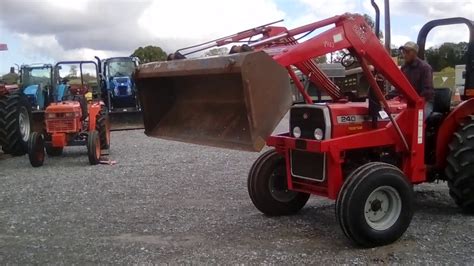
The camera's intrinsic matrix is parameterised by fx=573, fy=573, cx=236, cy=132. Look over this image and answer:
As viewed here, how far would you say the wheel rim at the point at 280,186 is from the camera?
6.38 meters

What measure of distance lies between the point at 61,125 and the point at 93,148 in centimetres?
124

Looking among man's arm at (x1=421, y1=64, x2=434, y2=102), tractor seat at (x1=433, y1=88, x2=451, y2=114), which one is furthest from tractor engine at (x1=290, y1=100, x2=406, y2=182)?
tractor seat at (x1=433, y1=88, x2=451, y2=114)

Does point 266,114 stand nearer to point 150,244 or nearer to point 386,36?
point 150,244

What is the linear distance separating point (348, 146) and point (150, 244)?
2086 mm

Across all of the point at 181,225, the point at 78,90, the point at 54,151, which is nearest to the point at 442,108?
the point at 181,225

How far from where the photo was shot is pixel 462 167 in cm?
602

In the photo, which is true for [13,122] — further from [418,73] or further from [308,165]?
[418,73]

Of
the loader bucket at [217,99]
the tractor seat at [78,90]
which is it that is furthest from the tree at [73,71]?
the loader bucket at [217,99]

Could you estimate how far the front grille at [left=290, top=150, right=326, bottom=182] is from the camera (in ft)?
18.2

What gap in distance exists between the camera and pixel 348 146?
540 centimetres

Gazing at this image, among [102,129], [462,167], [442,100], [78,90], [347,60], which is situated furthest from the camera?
[78,90]

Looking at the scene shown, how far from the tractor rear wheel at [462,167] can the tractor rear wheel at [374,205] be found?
3.26ft

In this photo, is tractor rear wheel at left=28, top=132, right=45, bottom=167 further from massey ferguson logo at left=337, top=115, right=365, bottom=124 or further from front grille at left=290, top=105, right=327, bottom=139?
massey ferguson logo at left=337, top=115, right=365, bottom=124

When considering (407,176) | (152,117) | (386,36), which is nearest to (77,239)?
(152,117)
